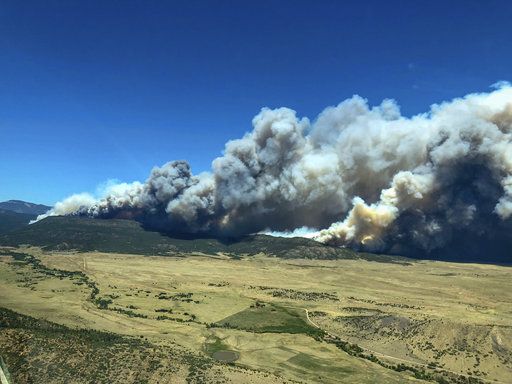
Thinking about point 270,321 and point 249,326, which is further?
point 270,321

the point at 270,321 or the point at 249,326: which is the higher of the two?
the point at 270,321

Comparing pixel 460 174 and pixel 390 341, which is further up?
pixel 460 174

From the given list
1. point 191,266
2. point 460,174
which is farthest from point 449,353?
point 460,174

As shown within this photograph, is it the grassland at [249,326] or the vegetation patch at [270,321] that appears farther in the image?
the vegetation patch at [270,321]

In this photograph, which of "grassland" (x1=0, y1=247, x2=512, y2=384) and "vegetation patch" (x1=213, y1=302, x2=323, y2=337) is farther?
"vegetation patch" (x1=213, y1=302, x2=323, y2=337)

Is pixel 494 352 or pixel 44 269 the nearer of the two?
pixel 494 352

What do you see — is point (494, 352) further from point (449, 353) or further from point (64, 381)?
point (64, 381)

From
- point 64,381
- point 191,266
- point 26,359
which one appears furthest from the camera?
point 191,266

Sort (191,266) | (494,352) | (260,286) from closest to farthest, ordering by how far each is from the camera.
Result: (494,352)
(260,286)
(191,266)
